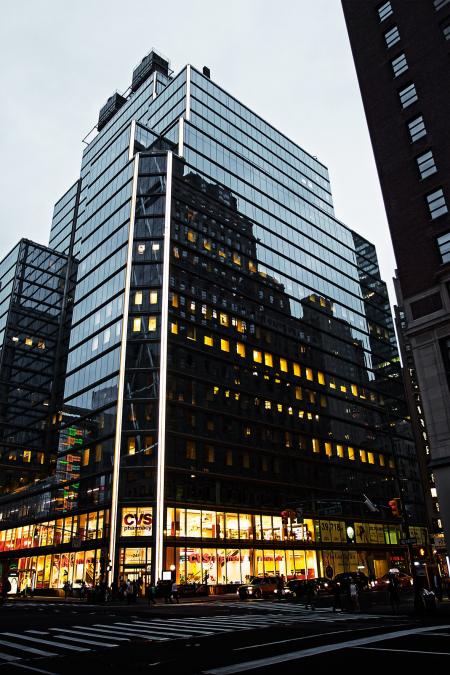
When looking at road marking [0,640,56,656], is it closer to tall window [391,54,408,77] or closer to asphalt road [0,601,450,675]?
asphalt road [0,601,450,675]

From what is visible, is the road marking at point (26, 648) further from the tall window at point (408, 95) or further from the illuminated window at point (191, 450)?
the illuminated window at point (191, 450)

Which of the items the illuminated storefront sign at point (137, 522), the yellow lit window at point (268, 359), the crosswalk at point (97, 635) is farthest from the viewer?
the yellow lit window at point (268, 359)

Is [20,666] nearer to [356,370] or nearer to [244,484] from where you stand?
[244,484]

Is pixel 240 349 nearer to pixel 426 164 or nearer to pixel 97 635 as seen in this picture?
pixel 426 164

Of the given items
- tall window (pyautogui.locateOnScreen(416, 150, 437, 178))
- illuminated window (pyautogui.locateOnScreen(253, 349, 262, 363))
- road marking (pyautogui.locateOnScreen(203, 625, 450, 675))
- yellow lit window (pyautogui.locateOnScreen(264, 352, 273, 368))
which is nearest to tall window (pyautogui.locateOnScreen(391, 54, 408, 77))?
tall window (pyautogui.locateOnScreen(416, 150, 437, 178))

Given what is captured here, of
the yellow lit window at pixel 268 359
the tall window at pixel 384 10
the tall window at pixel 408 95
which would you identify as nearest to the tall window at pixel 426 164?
the tall window at pixel 408 95

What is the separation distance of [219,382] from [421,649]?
52.8m

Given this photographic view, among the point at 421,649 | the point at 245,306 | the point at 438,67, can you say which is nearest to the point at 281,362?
the point at 245,306

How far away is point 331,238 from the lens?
10212 cm

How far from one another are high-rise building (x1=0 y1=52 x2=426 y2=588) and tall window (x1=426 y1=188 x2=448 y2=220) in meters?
25.4

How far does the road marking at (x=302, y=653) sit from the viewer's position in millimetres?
11461

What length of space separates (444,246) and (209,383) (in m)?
36.2

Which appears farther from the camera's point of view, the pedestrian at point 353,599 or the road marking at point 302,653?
the pedestrian at point 353,599

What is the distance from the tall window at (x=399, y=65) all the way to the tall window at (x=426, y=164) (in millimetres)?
8049
